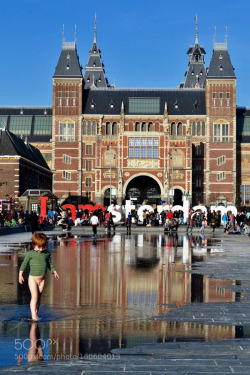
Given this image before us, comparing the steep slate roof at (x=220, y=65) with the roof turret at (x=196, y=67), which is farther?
A: the roof turret at (x=196, y=67)

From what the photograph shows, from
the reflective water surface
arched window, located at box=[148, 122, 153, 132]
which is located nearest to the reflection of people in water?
the reflective water surface

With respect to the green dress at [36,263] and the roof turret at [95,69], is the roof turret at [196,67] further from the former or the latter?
the green dress at [36,263]

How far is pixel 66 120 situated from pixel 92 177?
8885 millimetres

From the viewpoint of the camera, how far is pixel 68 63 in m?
95.0

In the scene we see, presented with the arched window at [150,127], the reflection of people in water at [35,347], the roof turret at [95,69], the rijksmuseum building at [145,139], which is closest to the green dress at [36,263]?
the reflection of people in water at [35,347]

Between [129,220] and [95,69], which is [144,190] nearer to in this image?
[95,69]

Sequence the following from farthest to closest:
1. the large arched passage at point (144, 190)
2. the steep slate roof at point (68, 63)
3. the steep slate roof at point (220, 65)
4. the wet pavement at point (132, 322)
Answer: the large arched passage at point (144, 190) < the steep slate roof at point (68, 63) < the steep slate roof at point (220, 65) < the wet pavement at point (132, 322)

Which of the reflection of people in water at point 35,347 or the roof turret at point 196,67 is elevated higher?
the roof turret at point 196,67

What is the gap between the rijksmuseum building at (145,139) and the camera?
3647 inches

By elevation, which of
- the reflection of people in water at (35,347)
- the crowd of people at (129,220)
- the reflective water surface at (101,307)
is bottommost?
the reflection of people in water at (35,347)

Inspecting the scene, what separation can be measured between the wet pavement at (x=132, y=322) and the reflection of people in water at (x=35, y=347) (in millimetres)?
24

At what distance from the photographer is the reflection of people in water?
691 cm

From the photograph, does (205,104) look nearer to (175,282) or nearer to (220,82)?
(220,82)

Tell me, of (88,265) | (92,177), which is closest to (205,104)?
(92,177)
